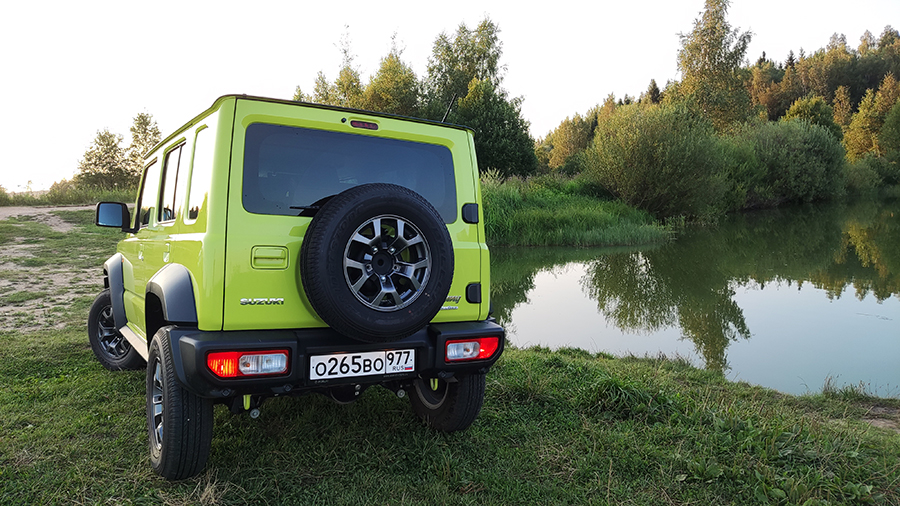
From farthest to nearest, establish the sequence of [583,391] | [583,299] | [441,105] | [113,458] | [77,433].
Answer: [441,105] → [583,299] → [583,391] → [77,433] → [113,458]

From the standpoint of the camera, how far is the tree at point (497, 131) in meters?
40.7

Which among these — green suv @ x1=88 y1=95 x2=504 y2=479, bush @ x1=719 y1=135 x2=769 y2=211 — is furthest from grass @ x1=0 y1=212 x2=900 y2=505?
bush @ x1=719 y1=135 x2=769 y2=211

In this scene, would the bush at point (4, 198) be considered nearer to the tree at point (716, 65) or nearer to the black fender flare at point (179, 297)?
the black fender flare at point (179, 297)

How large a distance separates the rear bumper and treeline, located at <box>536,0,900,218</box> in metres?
25.0

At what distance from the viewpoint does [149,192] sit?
15.3 ft

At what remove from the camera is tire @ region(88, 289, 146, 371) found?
511 centimetres

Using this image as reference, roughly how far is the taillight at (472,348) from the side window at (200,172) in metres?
1.47

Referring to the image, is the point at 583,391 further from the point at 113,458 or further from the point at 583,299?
the point at 583,299

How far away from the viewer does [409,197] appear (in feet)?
9.55

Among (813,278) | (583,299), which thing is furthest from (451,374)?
(813,278)

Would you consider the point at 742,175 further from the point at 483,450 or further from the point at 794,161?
the point at 483,450

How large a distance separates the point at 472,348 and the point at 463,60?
2084 inches

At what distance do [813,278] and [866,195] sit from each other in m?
46.6

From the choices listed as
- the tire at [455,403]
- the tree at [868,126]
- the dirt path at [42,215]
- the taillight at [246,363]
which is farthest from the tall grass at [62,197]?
the tree at [868,126]
